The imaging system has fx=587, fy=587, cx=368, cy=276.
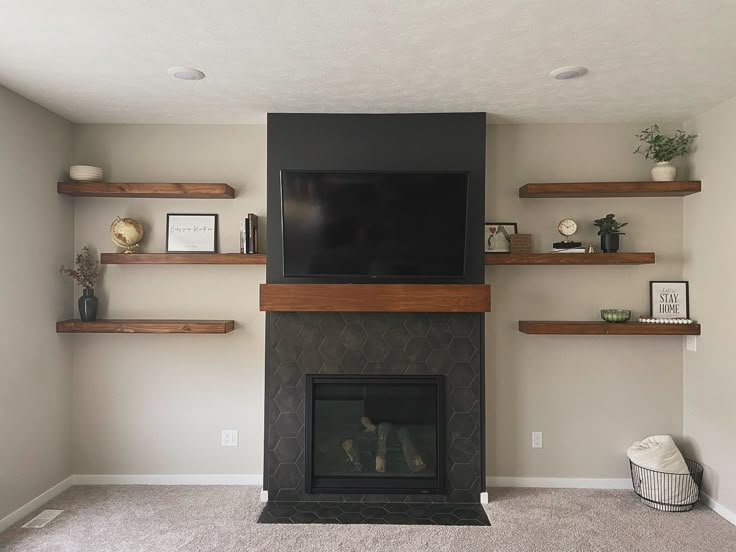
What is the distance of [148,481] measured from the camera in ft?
13.1

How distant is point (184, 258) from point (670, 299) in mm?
3221

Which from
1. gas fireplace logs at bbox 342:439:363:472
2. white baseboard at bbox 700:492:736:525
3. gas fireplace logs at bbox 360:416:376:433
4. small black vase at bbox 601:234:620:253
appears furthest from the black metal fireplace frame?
white baseboard at bbox 700:492:736:525

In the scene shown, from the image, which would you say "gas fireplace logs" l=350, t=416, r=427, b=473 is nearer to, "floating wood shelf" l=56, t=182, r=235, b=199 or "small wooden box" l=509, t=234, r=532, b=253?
"small wooden box" l=509, t=234, r=532, b=253

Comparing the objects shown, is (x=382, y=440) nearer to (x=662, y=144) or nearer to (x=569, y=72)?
(x=569, y=72)

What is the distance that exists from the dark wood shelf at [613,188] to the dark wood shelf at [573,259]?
0.40 m

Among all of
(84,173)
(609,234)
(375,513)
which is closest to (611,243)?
(609,234)

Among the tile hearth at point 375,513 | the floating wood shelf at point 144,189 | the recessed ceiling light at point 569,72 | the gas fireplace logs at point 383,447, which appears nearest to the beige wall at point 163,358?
the floating wood shelf at point 144,189

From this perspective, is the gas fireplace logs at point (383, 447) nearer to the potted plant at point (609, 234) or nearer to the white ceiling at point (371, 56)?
the potted plant at point (609, 234)

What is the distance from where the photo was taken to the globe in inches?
154

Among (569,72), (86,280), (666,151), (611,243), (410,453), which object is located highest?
(569,72)

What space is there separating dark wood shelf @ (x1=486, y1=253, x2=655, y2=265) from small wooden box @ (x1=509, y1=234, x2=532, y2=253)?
15cm

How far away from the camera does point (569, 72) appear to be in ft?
9.71

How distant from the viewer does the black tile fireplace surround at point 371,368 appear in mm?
3715

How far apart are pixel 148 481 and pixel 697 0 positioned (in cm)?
408
